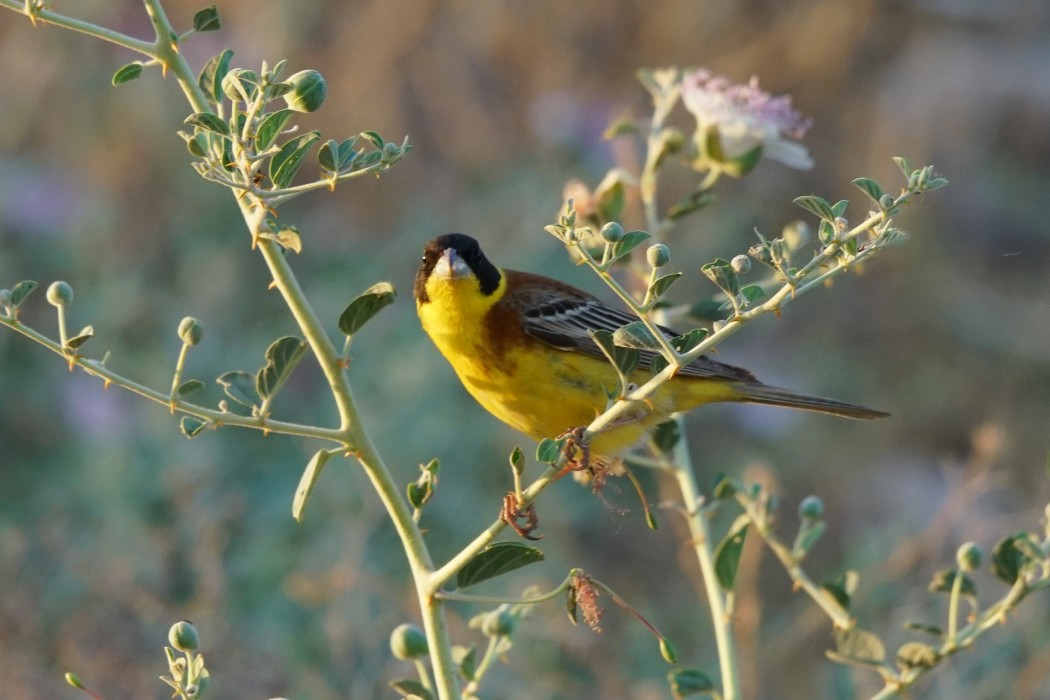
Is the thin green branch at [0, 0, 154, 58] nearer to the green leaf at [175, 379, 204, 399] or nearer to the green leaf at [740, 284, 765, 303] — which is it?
the green leaf at [175, 379, 204, 399]

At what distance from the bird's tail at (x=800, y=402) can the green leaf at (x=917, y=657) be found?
29.7 inches

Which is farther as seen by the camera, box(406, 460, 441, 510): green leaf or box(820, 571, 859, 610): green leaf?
box(820, 571, 859, 610): green leaf

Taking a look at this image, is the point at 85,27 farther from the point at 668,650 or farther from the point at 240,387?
the point at 668,650

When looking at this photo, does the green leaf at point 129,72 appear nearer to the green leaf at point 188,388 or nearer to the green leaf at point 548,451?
the green leaf at point 188,388

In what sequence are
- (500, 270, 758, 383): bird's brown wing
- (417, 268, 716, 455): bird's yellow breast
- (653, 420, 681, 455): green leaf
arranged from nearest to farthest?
1. (653, 420, 681, 455): green leaf
2. (417, 268, 716, 455): bird's yellow breast
3. (500, 270, 758, 383): bird's brown wing

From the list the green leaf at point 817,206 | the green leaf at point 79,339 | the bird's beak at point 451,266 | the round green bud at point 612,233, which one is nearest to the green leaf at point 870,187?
the green leaf at point 817,206

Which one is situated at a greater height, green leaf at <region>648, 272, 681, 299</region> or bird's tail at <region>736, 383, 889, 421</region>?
green leaf at <region>648, 272, 681, 299</region>

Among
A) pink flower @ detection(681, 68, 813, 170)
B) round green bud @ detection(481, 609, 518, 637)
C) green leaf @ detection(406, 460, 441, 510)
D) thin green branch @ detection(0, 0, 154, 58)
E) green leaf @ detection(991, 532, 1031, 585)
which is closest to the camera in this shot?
thin green branch @ detection(0, 0, 154, 58)

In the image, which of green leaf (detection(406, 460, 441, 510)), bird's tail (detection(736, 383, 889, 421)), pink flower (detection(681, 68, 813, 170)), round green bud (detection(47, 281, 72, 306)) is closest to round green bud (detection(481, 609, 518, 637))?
green leaf (detection(406, 460, 441, 510))

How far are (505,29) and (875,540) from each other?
→ 471 centimetres

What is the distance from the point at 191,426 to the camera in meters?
1.72

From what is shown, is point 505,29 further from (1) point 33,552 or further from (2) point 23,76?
(1) point 33,552

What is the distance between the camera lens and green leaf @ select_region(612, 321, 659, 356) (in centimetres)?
168

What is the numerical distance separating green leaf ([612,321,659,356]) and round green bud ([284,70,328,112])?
19.1 inches
